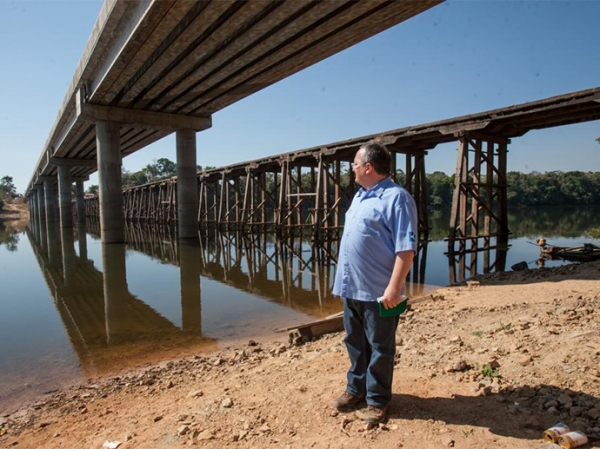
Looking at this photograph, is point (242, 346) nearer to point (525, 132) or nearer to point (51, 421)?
point (51, 421)

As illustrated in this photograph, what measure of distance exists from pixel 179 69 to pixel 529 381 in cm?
1288

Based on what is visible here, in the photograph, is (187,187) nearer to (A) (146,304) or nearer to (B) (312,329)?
(A) (146,304)

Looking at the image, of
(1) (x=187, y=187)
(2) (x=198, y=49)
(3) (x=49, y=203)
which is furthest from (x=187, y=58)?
(3) (x=49, y=203)

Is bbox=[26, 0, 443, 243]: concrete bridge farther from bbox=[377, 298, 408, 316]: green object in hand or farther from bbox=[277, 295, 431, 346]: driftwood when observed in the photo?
bbox=[377, 298, 408, 316]: green object in hand

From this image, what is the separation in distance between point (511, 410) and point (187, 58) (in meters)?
12.2

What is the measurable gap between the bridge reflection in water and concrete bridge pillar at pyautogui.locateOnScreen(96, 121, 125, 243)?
2136mm

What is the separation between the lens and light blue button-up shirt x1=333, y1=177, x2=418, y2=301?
A: 1849mm

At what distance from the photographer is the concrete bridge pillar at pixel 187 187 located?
16.3 m

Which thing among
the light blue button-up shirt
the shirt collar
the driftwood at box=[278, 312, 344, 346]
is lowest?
the driftwood at box=[278, 312, 344, 346]

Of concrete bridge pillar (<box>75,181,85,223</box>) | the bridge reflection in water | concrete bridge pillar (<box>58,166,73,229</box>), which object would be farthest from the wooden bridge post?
concrete bridge pillar (<box>75,181,85,223</box>)

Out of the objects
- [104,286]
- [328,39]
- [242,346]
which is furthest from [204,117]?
[242,346]

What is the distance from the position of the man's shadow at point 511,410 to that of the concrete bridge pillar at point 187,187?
14.9 m

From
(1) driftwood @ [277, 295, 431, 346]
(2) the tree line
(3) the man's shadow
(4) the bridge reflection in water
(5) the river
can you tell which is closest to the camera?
(3) the man's shadow

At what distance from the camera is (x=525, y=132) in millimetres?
10062
